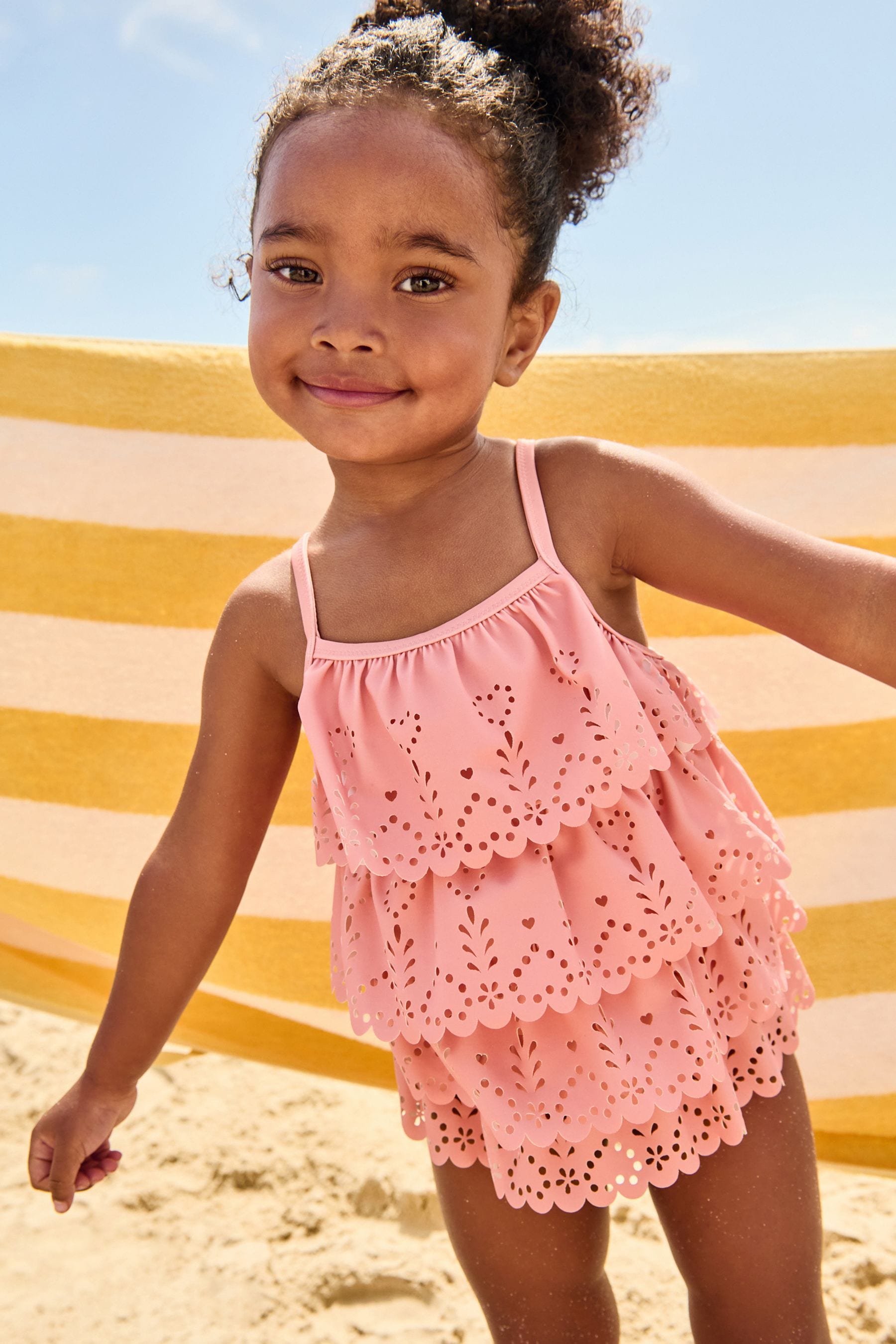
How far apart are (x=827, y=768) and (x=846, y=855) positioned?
12 cm

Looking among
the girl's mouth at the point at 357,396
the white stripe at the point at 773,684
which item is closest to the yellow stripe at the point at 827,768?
the white stripe at the point at 773,684

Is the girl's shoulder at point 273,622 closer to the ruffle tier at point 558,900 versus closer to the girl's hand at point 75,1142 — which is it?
the ruffle tier at point 558,900

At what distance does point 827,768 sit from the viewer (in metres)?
1.57

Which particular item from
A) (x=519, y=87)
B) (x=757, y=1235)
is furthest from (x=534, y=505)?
(x=757, y=1235)

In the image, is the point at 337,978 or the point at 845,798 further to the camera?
the point at 845,798

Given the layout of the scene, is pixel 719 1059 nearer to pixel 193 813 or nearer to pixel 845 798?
pixel 193 813

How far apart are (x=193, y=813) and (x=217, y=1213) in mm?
804

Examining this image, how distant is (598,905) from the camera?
95cm

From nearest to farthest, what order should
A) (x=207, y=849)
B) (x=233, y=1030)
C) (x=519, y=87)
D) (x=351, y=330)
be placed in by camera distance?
1. (x=351, y=330)
2. (x=519, y=87)
3. (x=207, y=849)
4. (x=233, y=1030)

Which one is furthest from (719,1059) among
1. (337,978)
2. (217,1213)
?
(217,1213)

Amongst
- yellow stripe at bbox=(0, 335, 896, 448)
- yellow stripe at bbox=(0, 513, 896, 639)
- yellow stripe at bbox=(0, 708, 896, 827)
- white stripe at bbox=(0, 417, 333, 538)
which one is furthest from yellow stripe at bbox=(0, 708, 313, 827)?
yellow stripe at bbox=(0, 335, 896, 448)

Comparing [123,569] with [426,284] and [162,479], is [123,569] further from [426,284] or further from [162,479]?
[426,284]

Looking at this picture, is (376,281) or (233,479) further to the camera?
(233,479)

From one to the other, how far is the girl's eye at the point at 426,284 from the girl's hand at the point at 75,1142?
851 mm
